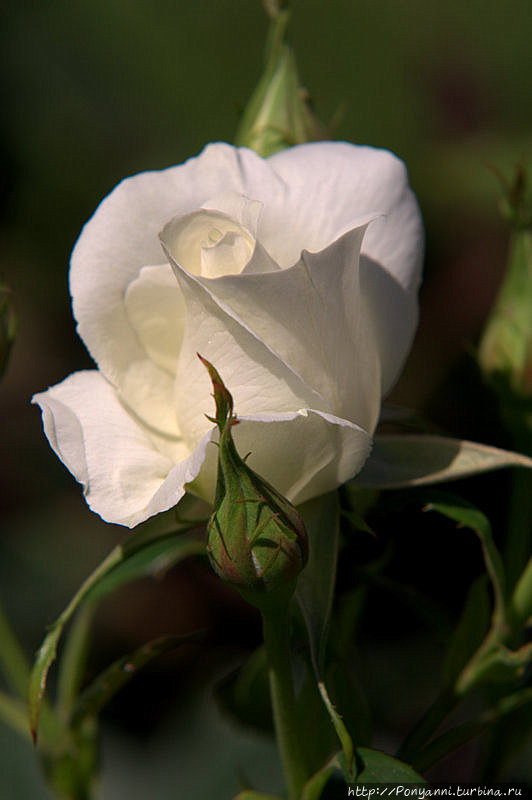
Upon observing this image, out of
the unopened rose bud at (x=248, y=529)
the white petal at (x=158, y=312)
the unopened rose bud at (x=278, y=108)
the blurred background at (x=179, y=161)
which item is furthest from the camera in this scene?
the blurred background at (x=179, y=161)

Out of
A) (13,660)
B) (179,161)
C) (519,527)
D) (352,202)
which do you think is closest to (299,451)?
(352,202)

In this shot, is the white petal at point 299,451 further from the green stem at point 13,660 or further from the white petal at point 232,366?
the green stem at point 13,660

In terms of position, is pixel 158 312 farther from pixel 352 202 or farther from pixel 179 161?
pixel 179 161

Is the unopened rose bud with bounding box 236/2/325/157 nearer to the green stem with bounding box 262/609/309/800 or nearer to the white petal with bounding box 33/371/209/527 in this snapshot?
the white petal with bounding box 33/371/209/527

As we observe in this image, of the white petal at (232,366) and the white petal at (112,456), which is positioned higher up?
the white petal at (232,366)

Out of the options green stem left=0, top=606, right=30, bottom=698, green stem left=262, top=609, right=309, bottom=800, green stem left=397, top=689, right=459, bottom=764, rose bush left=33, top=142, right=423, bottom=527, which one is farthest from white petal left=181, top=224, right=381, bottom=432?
green stem left=0, top=606, right=30, bottom=698

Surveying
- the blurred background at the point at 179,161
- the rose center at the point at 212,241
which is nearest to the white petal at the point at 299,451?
the rose center at the point at 212,241
